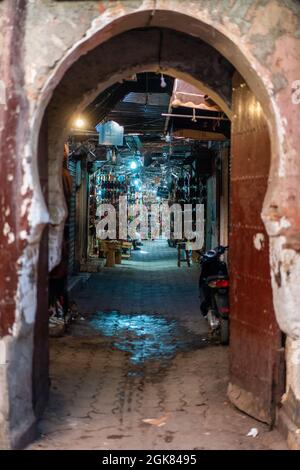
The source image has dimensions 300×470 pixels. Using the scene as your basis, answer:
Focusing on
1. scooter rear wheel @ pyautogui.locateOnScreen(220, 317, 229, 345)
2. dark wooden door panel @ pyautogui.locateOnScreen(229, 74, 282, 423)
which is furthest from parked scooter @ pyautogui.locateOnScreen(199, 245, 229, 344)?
dark wooden door panel @ pyautogui.locateOnScreen(229, 74, 282, 423)

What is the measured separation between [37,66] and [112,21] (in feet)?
2.21

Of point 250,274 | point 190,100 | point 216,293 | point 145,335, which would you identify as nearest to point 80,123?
point 190,100

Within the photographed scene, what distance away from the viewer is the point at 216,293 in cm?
840

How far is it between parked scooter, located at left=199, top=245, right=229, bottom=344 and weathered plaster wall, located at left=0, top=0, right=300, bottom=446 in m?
3.76

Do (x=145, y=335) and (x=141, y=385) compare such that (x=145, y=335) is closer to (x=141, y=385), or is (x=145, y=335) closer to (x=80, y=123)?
(x=141, y=385)

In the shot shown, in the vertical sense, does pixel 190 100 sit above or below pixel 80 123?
below

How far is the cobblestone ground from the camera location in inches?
185

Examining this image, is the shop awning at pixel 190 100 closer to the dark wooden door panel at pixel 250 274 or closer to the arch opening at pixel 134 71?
the arch opening at pixel 134 71

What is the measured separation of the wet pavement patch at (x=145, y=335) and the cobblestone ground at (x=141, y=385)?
0.02m

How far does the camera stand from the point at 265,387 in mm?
4988

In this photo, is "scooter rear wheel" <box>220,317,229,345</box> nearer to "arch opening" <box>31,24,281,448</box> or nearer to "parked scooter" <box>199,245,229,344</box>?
"parked scooter" <box>199,245,229,344</box>

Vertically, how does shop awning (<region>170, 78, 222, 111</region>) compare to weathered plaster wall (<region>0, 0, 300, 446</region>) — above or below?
above

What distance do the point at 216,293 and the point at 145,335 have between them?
1542 millimetres
